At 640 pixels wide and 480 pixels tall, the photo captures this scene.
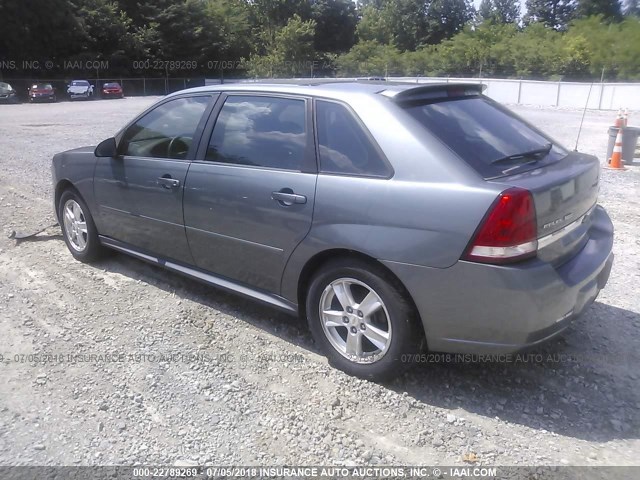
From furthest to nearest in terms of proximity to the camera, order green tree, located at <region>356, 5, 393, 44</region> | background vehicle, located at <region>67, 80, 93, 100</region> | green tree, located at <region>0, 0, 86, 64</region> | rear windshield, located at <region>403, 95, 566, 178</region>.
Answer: green tree, located at <region>356, 5, 393, 44</region>
green tree, located at <region>0, 0, 86, 64</region>
background vehicle, located at <region>67, 80, 93, 100</region>
rear windshield, located at <region>403, 95, 566, 178</region>

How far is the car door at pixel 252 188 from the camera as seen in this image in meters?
3.56

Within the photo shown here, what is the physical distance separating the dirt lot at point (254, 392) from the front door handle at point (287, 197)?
3.30ft

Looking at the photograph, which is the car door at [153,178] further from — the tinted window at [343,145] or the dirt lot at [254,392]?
the tinted window at [343,145]

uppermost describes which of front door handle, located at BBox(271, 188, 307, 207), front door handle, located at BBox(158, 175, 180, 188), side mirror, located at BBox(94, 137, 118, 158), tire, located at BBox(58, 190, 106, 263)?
side mirror, located at BBox(94, 137, 118, 158)

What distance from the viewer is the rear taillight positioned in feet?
9.34

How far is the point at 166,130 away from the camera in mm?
4520

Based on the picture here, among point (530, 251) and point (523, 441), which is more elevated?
point (530, 251)

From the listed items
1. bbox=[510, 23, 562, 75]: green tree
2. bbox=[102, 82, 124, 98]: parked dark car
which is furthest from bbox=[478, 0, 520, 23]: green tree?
bbox=[102, 82, 124, 98]: parked dark car

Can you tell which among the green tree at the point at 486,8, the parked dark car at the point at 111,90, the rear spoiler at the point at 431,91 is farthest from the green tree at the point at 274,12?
the rear spoiler at the point at 431,91

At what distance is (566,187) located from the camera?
320 centimetres

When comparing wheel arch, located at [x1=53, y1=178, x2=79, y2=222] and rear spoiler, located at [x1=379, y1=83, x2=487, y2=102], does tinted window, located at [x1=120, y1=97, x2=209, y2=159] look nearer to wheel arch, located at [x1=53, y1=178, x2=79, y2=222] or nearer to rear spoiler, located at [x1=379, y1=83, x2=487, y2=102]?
wheel arch, located at [x1=53, y1=178, x2=79, y2=222]

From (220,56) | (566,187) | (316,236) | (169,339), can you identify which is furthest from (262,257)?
(220,56)

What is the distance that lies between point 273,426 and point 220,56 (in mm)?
57220

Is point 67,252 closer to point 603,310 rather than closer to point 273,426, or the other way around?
point 273,426
